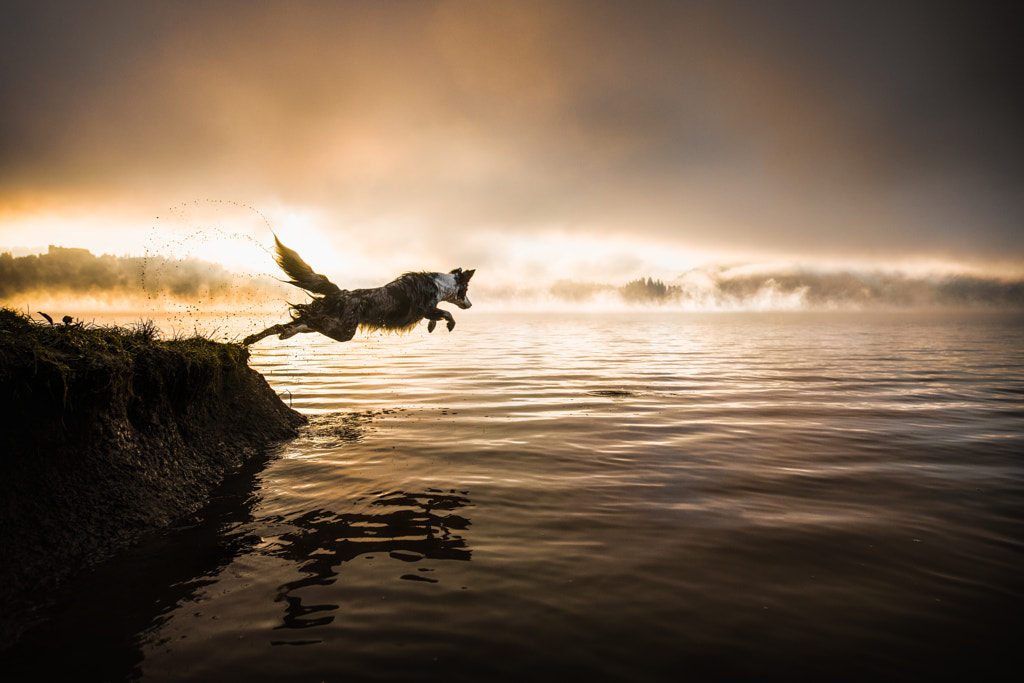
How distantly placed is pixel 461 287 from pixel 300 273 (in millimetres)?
Result: 3742

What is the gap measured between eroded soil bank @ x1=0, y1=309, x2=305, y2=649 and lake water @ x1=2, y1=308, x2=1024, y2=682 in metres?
0.35

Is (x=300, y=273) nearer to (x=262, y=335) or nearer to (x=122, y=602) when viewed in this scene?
(x=262, y=335)

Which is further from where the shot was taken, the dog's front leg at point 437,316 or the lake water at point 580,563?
the dog's front leg at point 437,316

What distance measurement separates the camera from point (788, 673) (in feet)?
10.2

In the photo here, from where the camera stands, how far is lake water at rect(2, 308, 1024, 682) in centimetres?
326

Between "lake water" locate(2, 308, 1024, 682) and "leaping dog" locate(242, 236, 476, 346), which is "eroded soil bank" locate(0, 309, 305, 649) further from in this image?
"leaping dog" locate(242, 236, 476, 346)

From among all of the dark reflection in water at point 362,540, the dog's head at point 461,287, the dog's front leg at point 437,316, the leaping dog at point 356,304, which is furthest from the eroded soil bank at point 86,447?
the dog's head at point 461,287

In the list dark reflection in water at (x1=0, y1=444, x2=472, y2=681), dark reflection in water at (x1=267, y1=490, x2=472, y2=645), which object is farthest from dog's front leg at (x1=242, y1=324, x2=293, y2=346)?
dark reflection in water at (x1=267, y1=490, x2=472, y2=645)

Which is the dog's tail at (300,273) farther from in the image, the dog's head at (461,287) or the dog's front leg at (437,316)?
the dog's head at (461,287)

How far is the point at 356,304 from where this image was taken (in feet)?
32.2

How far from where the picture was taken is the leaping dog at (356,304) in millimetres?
9461

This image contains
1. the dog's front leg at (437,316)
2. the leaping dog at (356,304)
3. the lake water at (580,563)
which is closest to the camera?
the lake water at (580,563)

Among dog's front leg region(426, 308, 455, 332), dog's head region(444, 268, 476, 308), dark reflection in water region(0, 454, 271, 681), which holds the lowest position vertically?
dark reflection in water region(0, 454, 271, 681)

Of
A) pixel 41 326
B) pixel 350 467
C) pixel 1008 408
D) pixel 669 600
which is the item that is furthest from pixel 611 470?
pixel 1008 408
